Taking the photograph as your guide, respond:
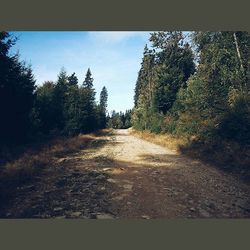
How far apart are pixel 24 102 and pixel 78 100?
12183mm

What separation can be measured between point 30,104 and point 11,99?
9.95ft

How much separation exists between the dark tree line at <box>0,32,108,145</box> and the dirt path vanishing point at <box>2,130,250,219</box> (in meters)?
4.34

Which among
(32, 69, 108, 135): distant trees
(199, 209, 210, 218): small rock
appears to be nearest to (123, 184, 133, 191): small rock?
(199, 209, 210, 218): small rock

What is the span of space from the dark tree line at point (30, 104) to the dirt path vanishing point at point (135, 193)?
14.2 ft

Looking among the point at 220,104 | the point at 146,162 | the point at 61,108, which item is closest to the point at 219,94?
the point at 220,104

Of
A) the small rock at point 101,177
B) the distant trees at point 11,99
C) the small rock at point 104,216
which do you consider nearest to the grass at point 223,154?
the small rock at point 101,177

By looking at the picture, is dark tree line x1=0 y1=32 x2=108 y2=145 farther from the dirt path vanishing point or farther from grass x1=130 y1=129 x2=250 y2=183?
grass x1=130 y1=129 x2=250 y2=183

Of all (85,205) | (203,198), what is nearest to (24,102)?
(85,205)

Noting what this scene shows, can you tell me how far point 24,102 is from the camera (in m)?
16.0

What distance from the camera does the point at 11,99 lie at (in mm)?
14328

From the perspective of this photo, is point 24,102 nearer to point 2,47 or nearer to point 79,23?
point 2,47

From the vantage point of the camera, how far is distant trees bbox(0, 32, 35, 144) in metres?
13.5

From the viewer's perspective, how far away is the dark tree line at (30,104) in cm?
1373

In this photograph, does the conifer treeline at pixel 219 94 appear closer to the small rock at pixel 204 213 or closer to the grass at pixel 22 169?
the small rock at pixel 204 213
